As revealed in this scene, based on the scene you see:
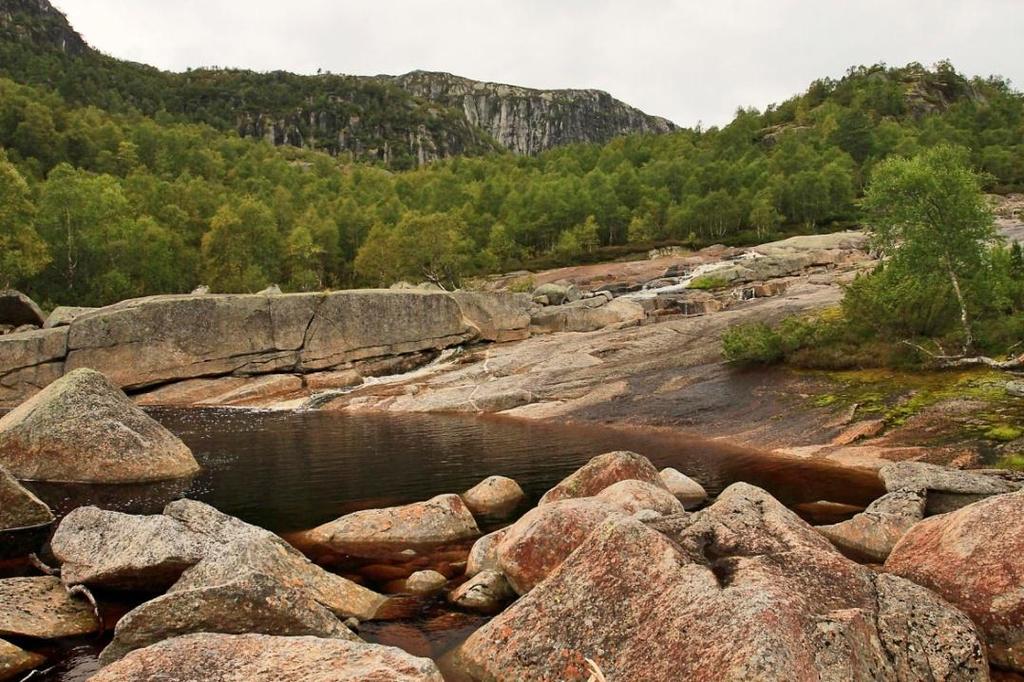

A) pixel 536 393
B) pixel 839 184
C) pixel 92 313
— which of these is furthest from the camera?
pixel 839 184

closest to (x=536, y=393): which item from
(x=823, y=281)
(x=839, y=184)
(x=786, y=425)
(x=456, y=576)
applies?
(x=786, y=425)

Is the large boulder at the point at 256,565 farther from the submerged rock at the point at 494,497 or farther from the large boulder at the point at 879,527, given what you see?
the large boulder at the point at 879,527

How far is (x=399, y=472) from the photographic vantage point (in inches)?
1164

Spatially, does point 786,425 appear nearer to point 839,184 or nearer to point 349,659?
point 349,659

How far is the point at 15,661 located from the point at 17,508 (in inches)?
452

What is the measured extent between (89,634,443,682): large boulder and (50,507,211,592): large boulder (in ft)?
16.9

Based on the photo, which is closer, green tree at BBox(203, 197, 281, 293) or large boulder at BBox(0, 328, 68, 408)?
large boulder at BBox(0, 328, 68, 408)

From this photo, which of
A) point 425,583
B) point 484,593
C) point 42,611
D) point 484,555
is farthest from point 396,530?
point 42,611

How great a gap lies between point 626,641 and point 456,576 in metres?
7.66

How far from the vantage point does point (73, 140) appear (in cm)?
13700

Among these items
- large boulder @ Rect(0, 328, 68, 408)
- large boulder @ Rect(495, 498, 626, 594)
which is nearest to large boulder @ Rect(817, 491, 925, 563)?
large boulder @ Rect(495, 498, 626, 594)

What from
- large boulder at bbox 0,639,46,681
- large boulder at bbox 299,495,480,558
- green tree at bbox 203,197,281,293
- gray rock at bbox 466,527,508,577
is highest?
green tree at bbox 203,197,281,293

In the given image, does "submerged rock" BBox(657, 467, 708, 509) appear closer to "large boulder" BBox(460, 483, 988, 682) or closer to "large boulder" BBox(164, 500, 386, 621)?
"large boulder" BBox(460, 483, 988, 682)

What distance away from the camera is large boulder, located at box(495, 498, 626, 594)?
13.7 m
